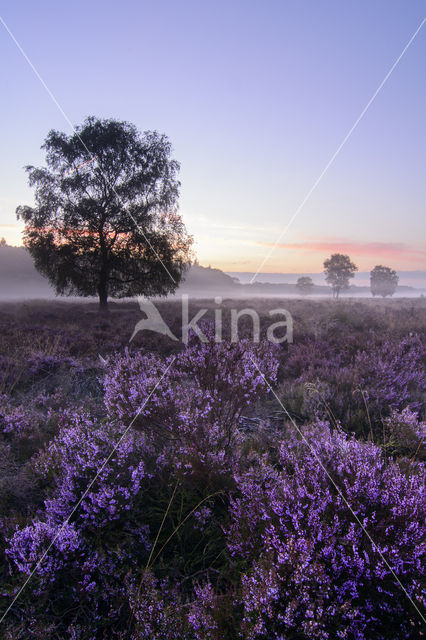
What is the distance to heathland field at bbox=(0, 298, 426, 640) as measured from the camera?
5.44 ft

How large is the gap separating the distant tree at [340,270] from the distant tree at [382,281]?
13350 millimetres

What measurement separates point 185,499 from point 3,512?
139cm

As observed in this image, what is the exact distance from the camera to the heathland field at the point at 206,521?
5.44ft

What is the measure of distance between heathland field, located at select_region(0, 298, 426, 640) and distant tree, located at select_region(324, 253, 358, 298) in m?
76.9

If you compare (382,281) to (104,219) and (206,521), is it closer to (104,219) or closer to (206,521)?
(104,219)

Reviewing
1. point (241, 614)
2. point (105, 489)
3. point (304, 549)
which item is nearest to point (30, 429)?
point (105, 489)

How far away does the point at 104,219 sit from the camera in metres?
17.9

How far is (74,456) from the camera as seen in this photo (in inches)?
114

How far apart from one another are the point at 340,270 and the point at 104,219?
68.0 m

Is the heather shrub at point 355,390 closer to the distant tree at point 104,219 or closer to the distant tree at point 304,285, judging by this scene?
the distant tree at point 104,219

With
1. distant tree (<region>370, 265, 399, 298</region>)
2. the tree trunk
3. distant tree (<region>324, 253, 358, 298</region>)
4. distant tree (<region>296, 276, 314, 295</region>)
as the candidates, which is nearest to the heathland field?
the tree trunk
